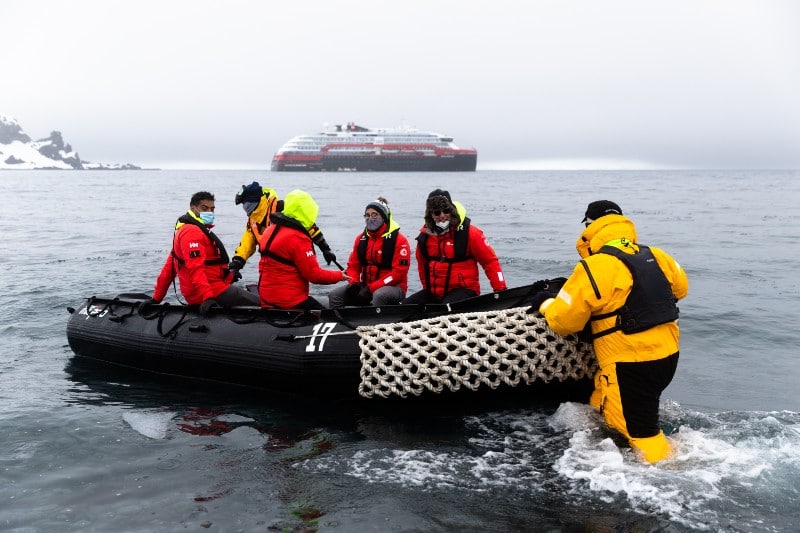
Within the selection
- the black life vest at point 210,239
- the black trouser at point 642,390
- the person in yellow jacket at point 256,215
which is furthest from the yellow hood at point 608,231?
the black life vest at point 210,239

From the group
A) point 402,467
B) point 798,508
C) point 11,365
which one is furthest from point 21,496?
point 798,508

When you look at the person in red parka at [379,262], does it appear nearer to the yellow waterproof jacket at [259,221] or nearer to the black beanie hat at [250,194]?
the yellow waterproof jacket at [259,221]

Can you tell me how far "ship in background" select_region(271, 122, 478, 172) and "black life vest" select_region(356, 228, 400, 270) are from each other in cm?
7242

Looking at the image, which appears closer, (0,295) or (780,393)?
(780,393)

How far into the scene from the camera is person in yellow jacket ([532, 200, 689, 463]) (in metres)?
3.84

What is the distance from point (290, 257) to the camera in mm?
5402

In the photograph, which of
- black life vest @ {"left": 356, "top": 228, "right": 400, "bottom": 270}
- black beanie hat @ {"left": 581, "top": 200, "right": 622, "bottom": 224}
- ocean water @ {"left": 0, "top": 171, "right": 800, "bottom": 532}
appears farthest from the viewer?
black life vest @ {"left": 356, "top": 228, "right": 400, "bottom": 270}

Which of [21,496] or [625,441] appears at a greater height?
[625,441]

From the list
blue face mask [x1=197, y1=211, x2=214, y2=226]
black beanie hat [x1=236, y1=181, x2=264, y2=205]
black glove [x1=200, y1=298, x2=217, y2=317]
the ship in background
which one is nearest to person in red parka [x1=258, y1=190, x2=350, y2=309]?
black glove [x1=200, y1=298, x2=217, y2=317]

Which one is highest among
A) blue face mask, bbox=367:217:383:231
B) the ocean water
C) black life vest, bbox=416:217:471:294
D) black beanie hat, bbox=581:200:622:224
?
black beanie hat, bbox=581:200:622:224

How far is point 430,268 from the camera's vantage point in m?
5.80

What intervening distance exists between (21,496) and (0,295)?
283 inches

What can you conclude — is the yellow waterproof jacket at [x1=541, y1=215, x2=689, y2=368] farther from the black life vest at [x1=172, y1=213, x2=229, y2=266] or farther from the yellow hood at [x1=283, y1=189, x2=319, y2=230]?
the black life vest at [x1=172, y1=213, x2=229, y2=266]

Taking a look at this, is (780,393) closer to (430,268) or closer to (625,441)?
(625,441)
